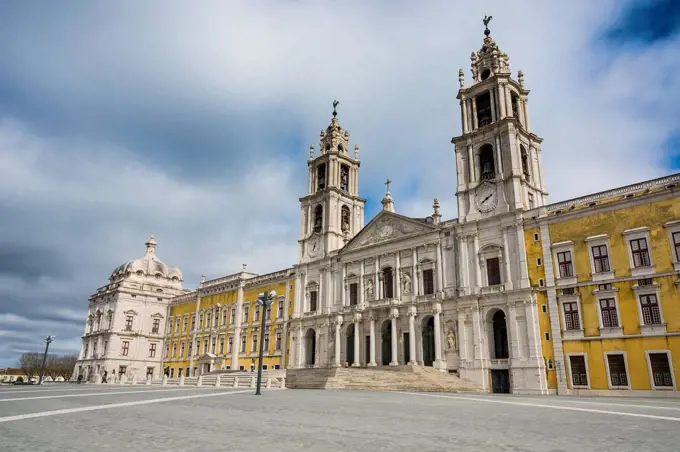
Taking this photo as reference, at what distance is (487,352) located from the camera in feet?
106

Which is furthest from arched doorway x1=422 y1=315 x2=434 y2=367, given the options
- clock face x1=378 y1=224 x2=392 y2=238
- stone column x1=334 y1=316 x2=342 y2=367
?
stone column x1=334 y1=316 x2=342 y2=367

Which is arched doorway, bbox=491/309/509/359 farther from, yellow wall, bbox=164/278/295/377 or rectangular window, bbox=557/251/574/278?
yellow wall, bbox=164/278/295/377

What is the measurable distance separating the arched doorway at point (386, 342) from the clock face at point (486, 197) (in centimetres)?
1221

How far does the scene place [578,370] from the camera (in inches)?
1102

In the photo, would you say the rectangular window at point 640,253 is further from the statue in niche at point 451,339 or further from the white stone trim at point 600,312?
the statue in niche at point 451,339

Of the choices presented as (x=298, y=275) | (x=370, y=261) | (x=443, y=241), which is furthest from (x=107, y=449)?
(x=298, y=275)

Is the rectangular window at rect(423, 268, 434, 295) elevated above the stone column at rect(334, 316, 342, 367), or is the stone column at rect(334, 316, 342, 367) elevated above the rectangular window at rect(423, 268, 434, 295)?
the rectangular window at rect(423, 268, 434, 295)

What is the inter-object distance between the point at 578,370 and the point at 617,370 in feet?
6.93

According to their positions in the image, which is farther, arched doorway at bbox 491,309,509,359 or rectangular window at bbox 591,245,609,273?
arched doorway at bbox 491,309,509,359

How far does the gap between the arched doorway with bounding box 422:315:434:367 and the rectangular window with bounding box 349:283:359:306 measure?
7634 mm

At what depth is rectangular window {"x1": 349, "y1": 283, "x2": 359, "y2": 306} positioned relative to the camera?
139 ft

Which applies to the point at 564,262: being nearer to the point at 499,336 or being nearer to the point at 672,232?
the point at 672,232

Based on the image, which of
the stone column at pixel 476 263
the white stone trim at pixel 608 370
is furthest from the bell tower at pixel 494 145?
the white stone trim at pixel 608 370

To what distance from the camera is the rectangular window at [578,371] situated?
2767 centimetres
